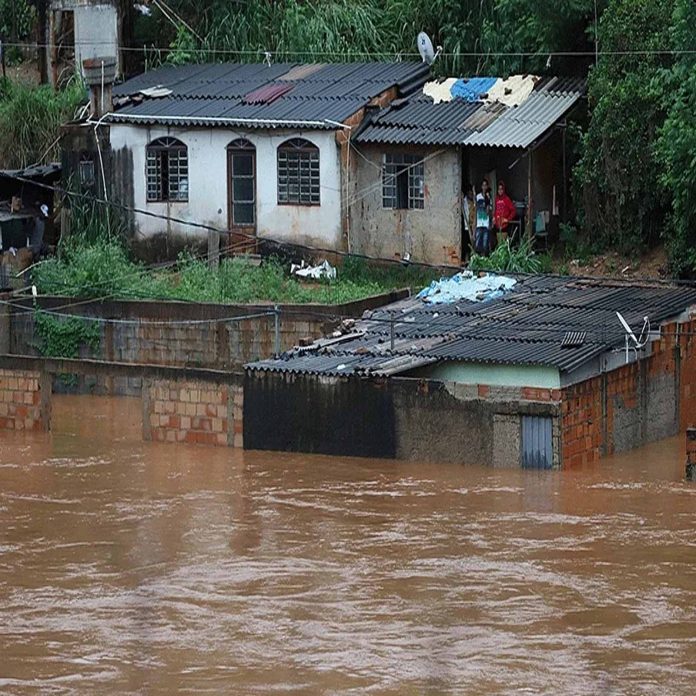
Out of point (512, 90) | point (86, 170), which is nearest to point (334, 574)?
point (512, 90)

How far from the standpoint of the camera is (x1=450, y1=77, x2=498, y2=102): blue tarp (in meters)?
32.0

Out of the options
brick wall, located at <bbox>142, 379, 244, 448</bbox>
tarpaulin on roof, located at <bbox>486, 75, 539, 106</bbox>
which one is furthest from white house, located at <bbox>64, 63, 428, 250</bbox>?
brick wall, located at <bbox>142, 379, 244, 448</bbox>

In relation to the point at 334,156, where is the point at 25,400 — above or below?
below

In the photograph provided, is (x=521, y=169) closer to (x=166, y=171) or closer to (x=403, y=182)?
(x=403, y=182)

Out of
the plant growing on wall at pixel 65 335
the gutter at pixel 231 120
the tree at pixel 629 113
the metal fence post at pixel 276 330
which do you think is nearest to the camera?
the metal fence post at pixel 276 330

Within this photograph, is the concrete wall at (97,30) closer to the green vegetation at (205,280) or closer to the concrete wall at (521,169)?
the green vegetation at (205,280)

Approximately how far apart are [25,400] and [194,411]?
9.32 ft

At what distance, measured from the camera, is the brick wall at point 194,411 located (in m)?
25.2

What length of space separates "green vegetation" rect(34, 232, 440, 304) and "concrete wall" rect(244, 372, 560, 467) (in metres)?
→ 4.77

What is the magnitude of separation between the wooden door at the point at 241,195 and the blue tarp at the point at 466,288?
4368mm

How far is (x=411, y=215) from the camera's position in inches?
1247

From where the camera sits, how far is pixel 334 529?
21516 millimetres

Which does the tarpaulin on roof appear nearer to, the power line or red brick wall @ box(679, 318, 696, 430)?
the power line

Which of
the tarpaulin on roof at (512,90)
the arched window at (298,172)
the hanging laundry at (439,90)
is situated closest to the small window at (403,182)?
the arched window at (298,172)
